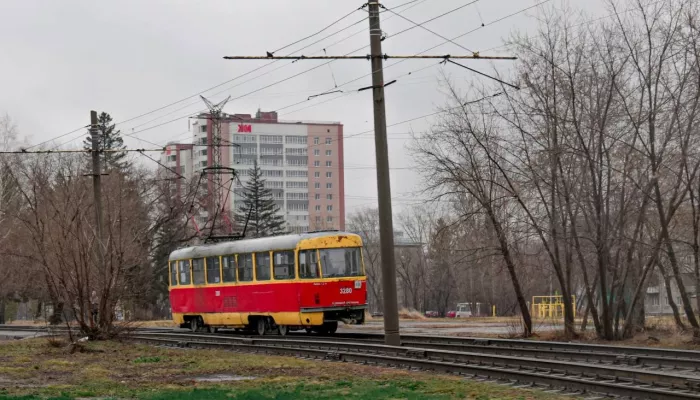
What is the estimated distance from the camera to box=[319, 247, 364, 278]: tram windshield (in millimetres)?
28656

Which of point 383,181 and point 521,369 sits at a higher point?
point 383,181

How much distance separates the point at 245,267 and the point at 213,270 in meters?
2.57

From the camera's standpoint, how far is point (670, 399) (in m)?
11.2

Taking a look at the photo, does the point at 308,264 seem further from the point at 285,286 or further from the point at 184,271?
the point at 184,271

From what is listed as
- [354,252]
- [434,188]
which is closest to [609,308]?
[434,188]

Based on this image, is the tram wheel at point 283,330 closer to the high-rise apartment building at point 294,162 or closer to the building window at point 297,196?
the high-rise apartment building at point 294,162

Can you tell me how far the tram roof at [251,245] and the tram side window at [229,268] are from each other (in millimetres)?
207

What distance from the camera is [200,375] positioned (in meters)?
16.8

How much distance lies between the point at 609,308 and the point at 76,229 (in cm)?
1378

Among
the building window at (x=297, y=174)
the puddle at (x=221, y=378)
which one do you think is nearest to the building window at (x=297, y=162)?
the building window at (x=297, y=174)

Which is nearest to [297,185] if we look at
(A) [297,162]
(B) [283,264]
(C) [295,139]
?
(A) [297,162]

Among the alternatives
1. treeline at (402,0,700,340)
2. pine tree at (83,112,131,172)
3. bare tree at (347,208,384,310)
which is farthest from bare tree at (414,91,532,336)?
bare tree at (347,208,384,310)

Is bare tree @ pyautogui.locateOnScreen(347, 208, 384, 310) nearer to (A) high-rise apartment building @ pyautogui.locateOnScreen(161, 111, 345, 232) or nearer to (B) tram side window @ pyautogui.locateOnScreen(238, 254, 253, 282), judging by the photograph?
(A) high-rise apartment building @ pyautogui.locateOnScreen(161, 111, 345, 232)

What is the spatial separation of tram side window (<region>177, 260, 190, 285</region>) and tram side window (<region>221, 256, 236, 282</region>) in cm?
329
